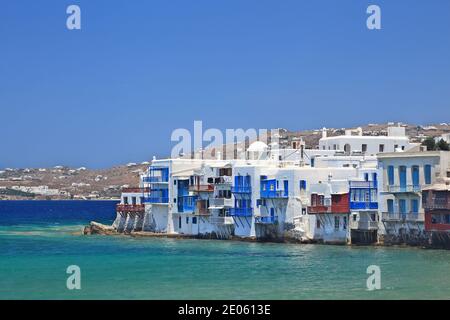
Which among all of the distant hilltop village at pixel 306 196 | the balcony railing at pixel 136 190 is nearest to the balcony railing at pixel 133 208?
the distant hilltop village at pixel 306 196

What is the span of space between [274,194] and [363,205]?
6.87 metres

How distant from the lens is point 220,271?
153ft

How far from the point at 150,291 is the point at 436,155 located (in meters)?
22.6

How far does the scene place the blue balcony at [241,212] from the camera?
215ft

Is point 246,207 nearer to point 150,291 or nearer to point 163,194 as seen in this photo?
point 163,194

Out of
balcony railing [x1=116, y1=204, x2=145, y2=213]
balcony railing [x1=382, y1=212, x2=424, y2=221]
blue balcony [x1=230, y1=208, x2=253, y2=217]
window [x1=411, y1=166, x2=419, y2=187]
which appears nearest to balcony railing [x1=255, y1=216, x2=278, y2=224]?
blue balcony [x1=230, y1=208, x2=253, y2=217]

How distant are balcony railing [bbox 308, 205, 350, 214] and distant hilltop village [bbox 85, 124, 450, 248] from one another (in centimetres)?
6

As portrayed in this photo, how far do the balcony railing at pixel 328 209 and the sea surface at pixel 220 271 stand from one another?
228 cm

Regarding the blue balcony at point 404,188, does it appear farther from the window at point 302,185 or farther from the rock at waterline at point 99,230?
the rock at waterline at point 99,230

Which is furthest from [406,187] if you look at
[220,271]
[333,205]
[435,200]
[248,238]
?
[220,271]

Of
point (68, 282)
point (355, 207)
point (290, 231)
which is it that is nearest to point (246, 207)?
point (290, 231)

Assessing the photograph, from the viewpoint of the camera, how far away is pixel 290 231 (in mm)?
62750

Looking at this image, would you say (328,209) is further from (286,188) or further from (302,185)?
(286,188)

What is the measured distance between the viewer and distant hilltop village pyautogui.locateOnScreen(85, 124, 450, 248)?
2216 inches
